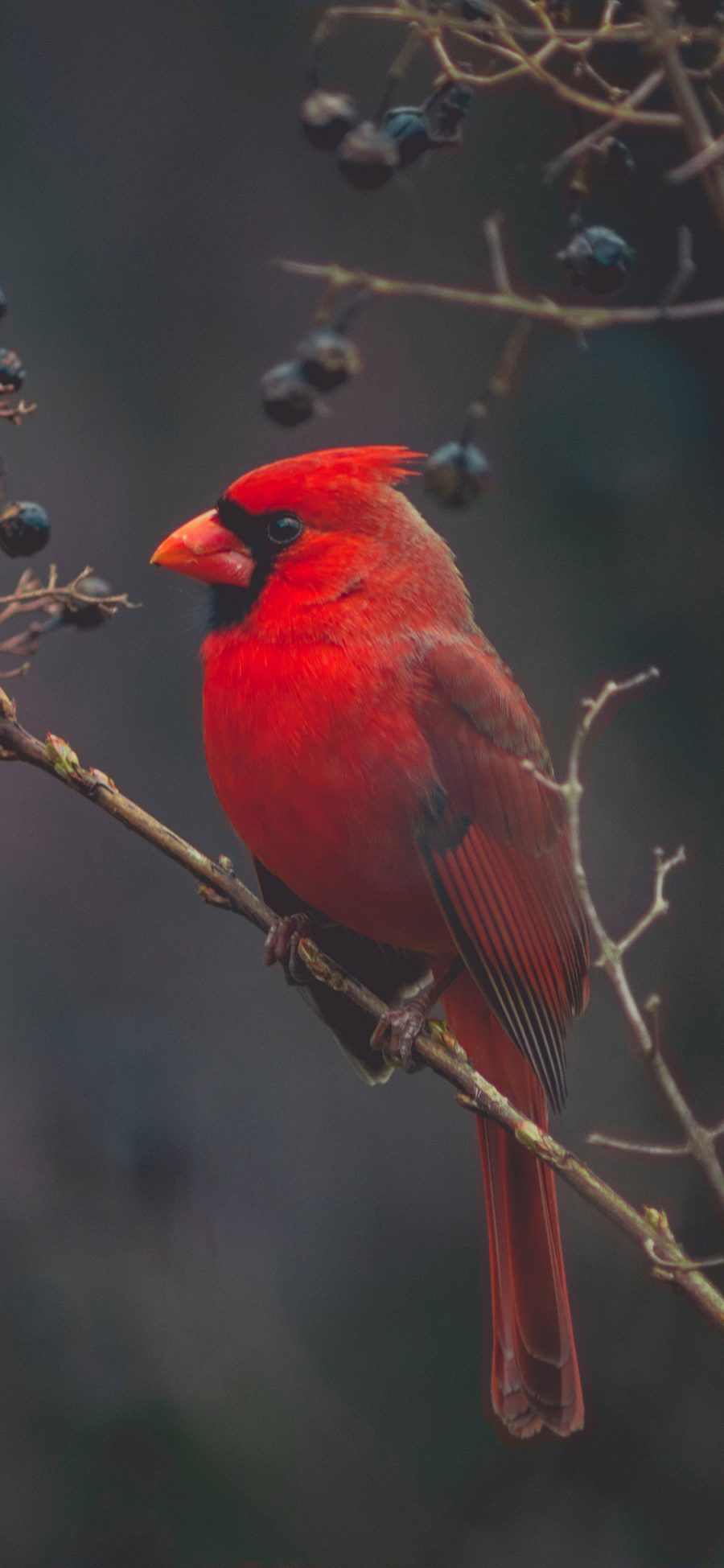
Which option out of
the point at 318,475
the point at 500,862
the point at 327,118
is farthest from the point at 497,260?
the point at 500,862

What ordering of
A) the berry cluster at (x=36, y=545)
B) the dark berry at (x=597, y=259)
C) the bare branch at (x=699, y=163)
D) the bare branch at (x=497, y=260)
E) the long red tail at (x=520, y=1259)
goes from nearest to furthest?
1. the bare branch at (x=699, y=163)
2. the bare branch at (x=497, y=260)
3. the dark berry at (x=597, y=259)
4. the berry cluster at (x=36, y=545)
5. the long red tail at (x=520, y=1259)

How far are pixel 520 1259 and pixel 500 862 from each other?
0.35 meters

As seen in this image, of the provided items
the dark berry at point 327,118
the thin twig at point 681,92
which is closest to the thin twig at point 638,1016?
the thin twig at point 681,92

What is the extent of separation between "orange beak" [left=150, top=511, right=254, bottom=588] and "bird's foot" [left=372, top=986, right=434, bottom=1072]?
1.28ft

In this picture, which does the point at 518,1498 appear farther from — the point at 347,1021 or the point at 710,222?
the point at 710,222

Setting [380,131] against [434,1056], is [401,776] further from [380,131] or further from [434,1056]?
[380,131]

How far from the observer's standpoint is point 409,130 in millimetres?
962

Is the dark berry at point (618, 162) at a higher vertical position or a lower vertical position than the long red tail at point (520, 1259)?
higher

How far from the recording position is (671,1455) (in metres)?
1.54

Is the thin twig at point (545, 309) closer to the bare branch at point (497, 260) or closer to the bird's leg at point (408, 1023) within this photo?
the bare branch at point (497, 260)

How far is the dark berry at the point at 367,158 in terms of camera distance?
0.86m

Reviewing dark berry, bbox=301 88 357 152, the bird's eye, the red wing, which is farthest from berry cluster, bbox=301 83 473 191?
the red wing

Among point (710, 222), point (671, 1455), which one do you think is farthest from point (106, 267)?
point (671, 1455)

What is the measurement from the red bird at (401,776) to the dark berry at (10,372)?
0.83 ft
